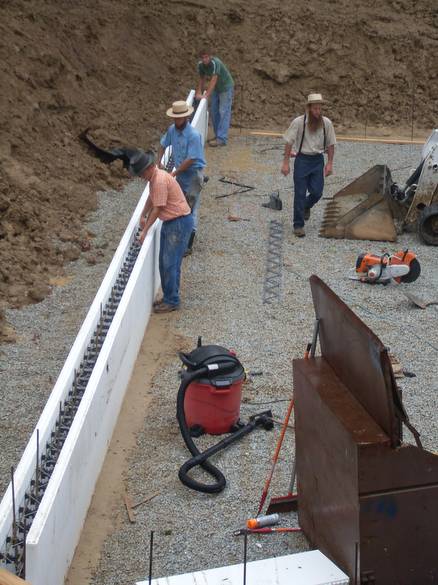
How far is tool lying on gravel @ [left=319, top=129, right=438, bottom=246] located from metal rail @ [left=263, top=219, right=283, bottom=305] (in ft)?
2.02

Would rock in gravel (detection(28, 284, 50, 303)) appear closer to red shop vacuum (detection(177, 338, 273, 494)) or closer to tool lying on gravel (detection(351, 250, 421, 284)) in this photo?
red shop vacuum (detection(177, 338, 273, 494))

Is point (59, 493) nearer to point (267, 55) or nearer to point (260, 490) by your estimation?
point (260, 490)

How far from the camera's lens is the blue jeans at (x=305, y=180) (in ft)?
40.1

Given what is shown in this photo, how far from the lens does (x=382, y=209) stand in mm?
12461

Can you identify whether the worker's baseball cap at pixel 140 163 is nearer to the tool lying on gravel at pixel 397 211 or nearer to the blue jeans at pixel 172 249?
the blue jeans at pixel 172 249

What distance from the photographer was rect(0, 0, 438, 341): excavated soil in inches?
570

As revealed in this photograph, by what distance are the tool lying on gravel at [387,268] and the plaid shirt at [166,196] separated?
7.67 ft

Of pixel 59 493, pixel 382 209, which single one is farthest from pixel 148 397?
pixel 382 209

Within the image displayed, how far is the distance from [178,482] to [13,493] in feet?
5.97

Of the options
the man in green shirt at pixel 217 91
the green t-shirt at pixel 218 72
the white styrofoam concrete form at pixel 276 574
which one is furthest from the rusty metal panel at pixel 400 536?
the green t-shirt at pixel 218 72

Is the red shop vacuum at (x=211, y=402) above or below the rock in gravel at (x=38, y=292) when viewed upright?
above

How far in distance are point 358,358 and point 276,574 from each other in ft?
4.37

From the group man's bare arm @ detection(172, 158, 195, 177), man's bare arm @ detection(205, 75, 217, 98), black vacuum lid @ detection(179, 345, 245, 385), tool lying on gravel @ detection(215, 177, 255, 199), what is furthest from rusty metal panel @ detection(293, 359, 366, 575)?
man's bare arm @ detection(205, 75, 217, 98)

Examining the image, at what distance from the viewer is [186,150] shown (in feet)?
35.2
